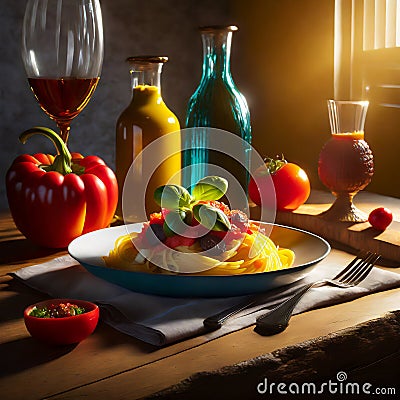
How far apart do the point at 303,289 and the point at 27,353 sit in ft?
1.29

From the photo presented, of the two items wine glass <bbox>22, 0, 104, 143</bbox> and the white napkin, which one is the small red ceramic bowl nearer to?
the white napkin

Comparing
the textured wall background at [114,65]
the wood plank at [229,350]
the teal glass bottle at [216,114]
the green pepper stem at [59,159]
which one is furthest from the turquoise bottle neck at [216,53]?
the textured wall background at [114,65]

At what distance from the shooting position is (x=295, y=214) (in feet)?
5.20

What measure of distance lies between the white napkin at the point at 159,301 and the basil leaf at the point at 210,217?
10cm

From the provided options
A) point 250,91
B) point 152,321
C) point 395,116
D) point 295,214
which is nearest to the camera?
point 152,321

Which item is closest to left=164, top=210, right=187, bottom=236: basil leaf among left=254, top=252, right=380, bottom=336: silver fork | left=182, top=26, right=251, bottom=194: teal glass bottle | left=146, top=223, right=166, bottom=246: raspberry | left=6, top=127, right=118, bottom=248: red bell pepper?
left=146, top=223, right=166, bottom=246: raspberry

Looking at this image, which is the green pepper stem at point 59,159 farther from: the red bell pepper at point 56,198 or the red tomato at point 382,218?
the red tomato at point 382,218

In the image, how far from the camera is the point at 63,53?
136 cm

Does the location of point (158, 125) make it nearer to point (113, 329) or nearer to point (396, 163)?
point (113, 329)

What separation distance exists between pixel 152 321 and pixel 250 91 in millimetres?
1978

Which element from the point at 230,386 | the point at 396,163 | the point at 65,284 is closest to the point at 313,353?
the point at 230,386

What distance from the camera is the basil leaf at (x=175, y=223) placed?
1043mm

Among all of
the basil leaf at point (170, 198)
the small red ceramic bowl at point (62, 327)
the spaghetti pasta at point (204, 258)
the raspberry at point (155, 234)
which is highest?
the basil leaf at point (170, 198)

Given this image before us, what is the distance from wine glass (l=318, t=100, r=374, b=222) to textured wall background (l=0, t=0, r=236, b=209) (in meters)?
1.42
